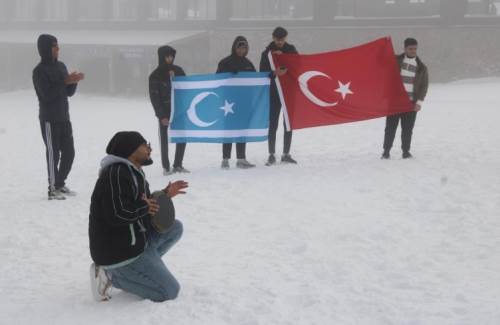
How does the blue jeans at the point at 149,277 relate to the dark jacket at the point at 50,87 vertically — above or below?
below

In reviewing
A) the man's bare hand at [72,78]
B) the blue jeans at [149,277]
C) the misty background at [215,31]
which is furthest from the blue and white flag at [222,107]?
the misty background at [215,31]

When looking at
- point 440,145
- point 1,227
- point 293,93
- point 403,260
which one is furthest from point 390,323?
point 440,145

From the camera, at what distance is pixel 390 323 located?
166 inches

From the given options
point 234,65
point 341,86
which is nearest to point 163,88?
point 234,65

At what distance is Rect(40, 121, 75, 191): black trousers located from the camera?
7.99 meters

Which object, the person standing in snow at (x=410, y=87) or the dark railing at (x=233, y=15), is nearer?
the person standing in snow at (x=410, y=87)

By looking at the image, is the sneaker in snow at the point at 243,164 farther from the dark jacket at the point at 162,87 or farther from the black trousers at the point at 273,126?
the dark jacket at the point at 162,87

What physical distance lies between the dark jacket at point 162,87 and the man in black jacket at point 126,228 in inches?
196

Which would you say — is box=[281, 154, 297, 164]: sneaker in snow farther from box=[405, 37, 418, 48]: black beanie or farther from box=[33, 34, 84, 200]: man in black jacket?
box=[33, 34, 84, 200]: man in black jacket

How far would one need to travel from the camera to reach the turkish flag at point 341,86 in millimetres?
9492

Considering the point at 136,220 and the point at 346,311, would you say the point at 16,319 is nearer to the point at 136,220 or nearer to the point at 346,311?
the point at 136,220

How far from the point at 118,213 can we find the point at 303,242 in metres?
2.35

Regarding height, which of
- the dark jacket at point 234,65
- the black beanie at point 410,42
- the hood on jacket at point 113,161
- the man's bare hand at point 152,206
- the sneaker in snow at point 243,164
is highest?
the black beanie at point 410,42

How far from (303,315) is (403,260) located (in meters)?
1.55
